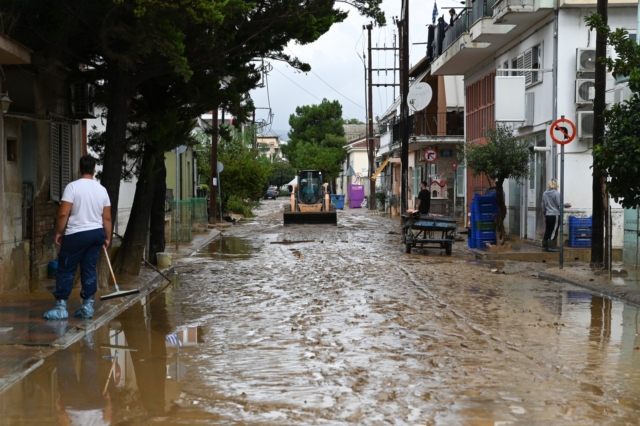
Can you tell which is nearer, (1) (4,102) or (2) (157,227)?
(1) (4,102)

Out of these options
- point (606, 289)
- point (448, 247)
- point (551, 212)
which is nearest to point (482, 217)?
point (448, 247)

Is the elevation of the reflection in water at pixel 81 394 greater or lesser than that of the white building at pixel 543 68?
lesser

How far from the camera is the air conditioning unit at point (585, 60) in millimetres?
22875

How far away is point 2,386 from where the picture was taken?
278 inches

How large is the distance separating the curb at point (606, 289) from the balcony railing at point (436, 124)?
25533 millimetres

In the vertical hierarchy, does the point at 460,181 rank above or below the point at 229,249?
above

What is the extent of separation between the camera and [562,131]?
17.1 metres

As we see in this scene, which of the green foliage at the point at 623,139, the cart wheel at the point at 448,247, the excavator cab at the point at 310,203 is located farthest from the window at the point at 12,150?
the excavator cab at the point at 310,203

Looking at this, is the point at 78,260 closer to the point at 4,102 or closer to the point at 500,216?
the point at 4,102

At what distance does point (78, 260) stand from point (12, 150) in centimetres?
402

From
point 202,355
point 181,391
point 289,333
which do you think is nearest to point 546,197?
point 289,333

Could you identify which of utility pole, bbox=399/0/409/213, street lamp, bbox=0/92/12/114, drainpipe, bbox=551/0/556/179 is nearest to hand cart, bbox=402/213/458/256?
drainpipe, bbox=551/0/556/179

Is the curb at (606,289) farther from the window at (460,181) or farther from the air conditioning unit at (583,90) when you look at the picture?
the window at (460,181)

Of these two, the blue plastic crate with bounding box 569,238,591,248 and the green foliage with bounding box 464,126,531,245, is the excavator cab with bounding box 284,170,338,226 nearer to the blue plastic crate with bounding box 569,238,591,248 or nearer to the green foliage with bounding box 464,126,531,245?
the green foliage with bounding box 464,126,531,245
